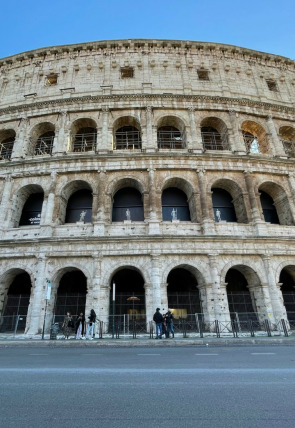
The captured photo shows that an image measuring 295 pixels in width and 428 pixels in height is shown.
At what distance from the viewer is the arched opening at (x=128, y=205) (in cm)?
1727

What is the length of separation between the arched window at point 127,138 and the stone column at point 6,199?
25.9ft


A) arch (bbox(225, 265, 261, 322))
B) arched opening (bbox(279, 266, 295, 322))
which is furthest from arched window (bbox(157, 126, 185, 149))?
arched opening (bbox(279, 266, 295, 322))

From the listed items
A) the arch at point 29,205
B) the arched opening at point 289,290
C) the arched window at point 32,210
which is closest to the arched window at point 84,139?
the arch at point 29,205

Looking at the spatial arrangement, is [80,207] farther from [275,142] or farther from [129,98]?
[275,142]

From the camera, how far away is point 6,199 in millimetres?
16828

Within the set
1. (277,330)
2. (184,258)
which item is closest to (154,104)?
(184,258)

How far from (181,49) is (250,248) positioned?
1861cm

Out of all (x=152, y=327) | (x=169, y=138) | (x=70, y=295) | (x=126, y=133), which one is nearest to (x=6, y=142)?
(x=126, y=133)

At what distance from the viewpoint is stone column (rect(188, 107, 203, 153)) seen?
705 inches

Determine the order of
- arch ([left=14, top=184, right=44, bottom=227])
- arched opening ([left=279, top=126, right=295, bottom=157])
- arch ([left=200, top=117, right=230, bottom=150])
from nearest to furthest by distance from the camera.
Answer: arch ([left=14, top=184, right=44, bottom=227]) → arch ([left=200, top=117, right=230, bottom=150]) → arched opening ([left=279, top=126, right=295, bottom=157])

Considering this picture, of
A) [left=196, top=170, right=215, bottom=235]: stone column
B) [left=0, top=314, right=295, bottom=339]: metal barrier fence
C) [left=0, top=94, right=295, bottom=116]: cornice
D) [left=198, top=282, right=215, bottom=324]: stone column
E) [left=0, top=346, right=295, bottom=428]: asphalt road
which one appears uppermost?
[left=0, top=94, right=295, bottom=116]: cornice

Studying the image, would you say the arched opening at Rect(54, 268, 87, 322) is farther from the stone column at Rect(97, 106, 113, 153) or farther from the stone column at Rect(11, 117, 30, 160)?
the stone column at Rect(11, 117, 30, 160)

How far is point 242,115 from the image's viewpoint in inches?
794

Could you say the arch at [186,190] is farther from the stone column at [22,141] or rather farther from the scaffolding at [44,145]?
the stone column at [22,141]
